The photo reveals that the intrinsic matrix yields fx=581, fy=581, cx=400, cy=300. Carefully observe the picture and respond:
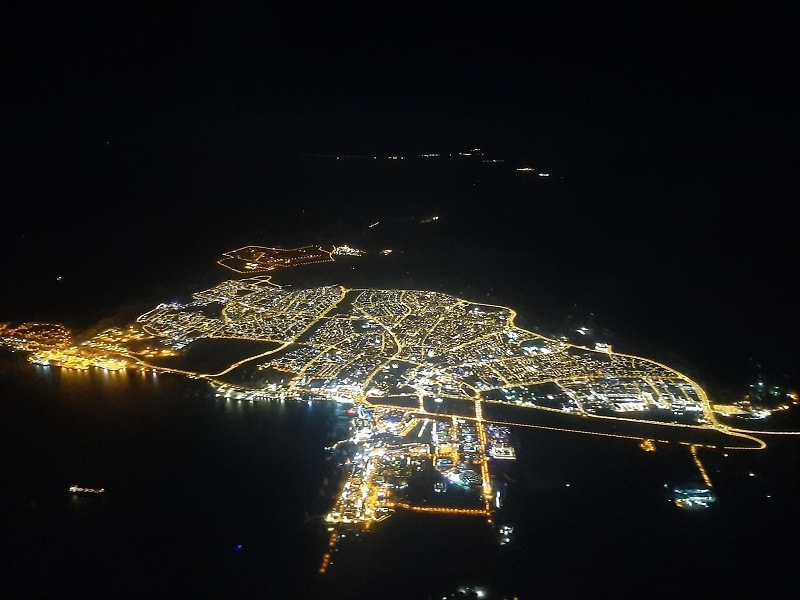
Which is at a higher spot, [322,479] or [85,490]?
[322,479]

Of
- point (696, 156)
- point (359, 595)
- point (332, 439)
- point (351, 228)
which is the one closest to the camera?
point (359, 595)

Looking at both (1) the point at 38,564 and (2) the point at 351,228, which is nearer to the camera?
(1) the point at 38,564

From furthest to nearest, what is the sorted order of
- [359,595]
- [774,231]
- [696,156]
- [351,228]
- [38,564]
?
1. [696,156]
2. [351,228]
3. [774,231]
4. [38,564]
5. [359,595]

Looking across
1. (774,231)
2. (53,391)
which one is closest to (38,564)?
(53,391)

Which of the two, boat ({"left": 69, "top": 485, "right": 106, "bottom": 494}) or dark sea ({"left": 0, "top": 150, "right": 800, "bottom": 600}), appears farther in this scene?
boat ({"left": 69, "top": 485, "right": 106, "bottom": 494})

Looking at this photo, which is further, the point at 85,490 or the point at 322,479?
the point at 322,479

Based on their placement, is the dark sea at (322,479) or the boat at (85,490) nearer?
the dark sea at (322,479)

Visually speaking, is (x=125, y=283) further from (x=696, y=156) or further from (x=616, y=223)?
(x=696, y=156)

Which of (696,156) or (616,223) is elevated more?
(696,156)
